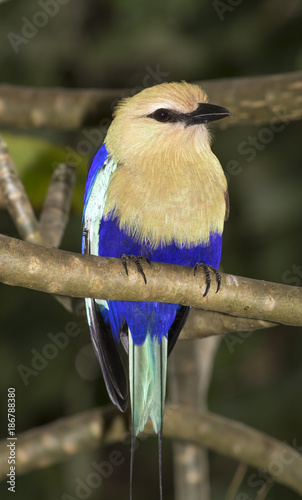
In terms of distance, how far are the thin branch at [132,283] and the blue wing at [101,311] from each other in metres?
0.57

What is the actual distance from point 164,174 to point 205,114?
1.08 ft

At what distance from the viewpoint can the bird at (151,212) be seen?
8.79ft

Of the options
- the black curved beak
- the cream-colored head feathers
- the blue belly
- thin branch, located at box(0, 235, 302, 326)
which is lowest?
thin branch, located at box(0, 235, 302, 326)

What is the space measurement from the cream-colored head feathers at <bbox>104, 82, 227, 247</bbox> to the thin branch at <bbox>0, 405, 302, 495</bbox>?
1.10 meters

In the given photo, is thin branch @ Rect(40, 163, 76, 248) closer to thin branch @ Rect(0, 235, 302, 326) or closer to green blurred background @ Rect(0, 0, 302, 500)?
green blurred background @ Rect(0, 0, 302, 500)

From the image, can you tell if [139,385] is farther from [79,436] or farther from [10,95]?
[10,95]

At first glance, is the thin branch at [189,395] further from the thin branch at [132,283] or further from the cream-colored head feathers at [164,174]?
the thin branch at [132,283]

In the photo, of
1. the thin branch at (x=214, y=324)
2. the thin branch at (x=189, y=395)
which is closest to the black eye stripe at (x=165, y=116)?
the thin branch at (x=214, y=324)

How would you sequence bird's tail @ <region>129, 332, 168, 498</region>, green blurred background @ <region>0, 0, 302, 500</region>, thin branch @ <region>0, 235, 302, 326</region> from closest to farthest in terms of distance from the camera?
thin branch @ <region>0, 235, 302, 326</region> → bird's tail @ <region>129, 332, 168, 498</region> → green blurred background @ <region>0, 0, 302, 500</region>

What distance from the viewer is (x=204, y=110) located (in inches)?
113

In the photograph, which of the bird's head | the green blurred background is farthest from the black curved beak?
the green blurred background

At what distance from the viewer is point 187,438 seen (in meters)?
3.48

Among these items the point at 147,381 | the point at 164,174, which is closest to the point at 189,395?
the point at 147,381

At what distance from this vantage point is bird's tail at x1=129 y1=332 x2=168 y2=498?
2.77m
